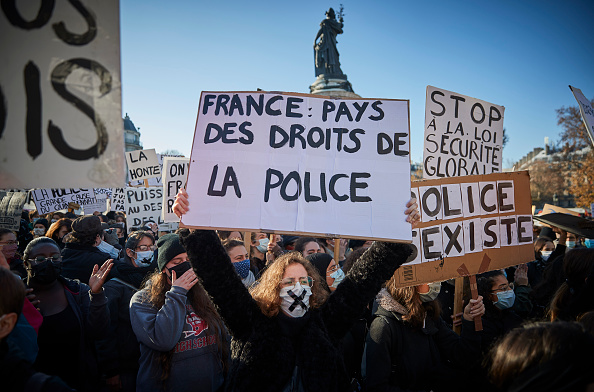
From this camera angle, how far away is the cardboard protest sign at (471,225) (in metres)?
3.27

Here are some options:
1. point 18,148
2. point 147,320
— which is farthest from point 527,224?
point 18,148

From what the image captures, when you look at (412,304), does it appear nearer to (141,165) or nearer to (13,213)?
(13,213)

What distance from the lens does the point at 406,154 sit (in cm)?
263

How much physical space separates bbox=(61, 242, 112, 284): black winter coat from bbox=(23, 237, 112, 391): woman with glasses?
3.89 feet

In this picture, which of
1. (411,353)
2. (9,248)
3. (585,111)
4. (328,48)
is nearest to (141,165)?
(9,248)

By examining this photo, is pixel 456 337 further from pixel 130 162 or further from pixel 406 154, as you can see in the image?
pixel 130 162

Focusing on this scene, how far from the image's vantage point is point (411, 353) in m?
2.73

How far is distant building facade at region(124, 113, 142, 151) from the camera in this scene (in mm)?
71738

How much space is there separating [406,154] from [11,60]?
7.84 feet

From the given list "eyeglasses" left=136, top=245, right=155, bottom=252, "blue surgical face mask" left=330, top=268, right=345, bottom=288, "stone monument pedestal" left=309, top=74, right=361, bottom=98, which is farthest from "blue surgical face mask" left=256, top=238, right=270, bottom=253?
"stone monument pedestal" left=309, top=74, right=361, bottom=98

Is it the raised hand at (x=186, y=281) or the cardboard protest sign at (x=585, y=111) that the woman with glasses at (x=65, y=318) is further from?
the cardboard protest sign at (x=585, y=111)

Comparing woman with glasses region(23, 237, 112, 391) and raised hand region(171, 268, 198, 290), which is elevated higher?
raised hand region(171, 268, 198, 290)

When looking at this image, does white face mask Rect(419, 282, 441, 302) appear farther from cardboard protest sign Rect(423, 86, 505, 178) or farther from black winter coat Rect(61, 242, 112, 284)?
black winter coat Rect(61, 242, 112, 284)

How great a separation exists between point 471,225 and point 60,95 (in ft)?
11.1
